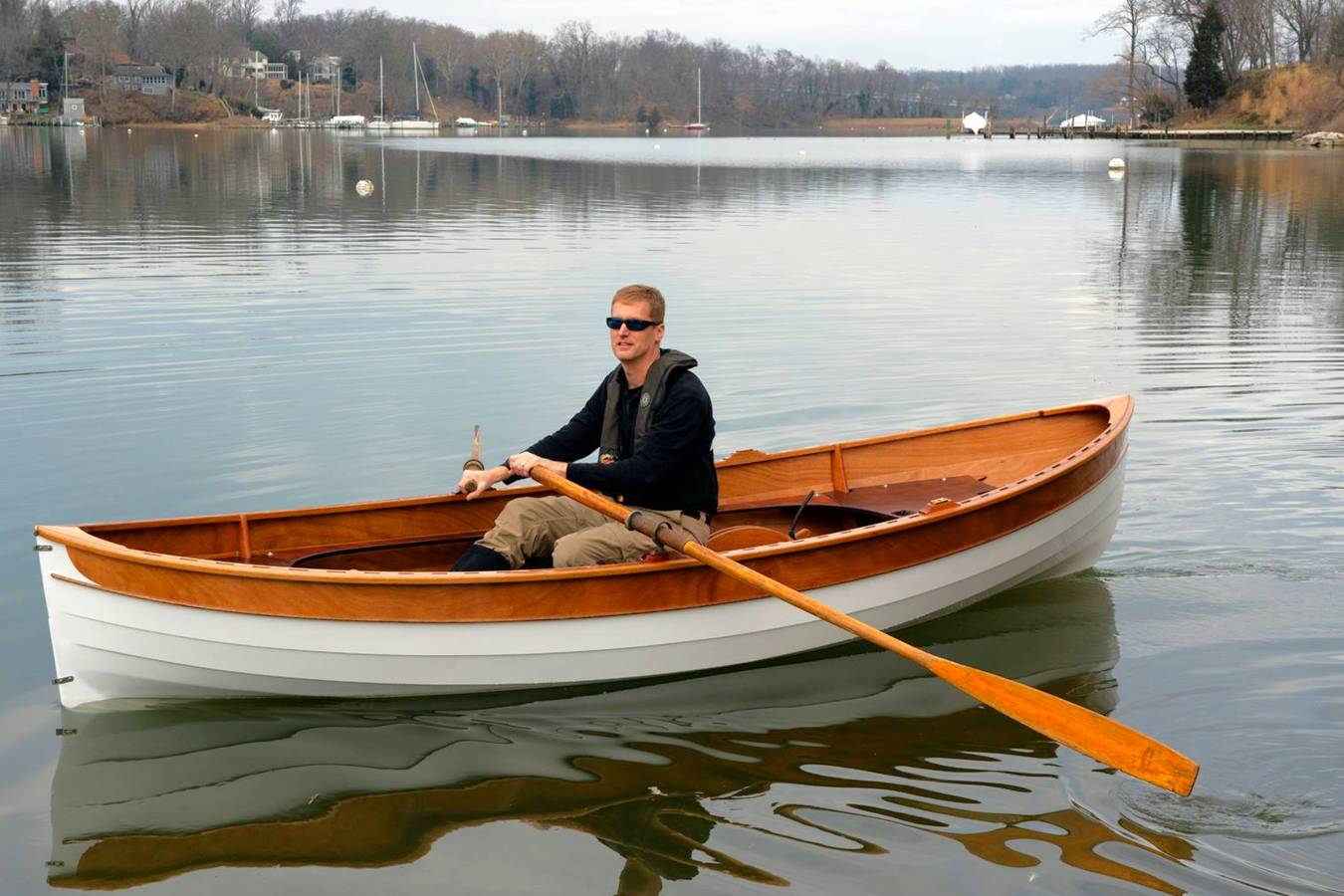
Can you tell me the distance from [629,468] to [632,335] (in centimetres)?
64

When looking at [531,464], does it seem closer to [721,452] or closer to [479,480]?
[479,480]

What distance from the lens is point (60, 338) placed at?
15.0 metres

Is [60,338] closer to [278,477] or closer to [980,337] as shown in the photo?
[278,477]

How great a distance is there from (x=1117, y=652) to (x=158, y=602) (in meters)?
4.82

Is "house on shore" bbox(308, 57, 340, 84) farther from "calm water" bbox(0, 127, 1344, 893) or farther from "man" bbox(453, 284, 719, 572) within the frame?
"man" bbox(453, 284, 719, 572)

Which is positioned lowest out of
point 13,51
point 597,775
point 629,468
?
point 597,775

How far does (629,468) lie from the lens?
257 inches

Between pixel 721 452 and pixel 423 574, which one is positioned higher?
pixel 423 574

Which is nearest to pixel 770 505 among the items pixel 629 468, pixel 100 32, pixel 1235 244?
pixel 629 468

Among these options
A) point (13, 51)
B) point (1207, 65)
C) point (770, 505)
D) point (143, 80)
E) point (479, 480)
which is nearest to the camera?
point (479, 480)

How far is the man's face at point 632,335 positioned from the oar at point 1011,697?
69 cm

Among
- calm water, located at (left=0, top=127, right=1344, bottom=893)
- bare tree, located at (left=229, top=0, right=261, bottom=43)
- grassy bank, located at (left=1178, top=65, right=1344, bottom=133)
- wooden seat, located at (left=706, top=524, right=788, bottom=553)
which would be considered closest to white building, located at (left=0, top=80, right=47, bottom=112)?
bare tree, located at (left=229, top=0, right=261, bottom=43)

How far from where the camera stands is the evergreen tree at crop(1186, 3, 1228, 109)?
3526 inches

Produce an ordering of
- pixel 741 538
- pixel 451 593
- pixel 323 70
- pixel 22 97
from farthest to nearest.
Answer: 1. pixel 323 70
2. pixel 22 97
3. pixel 741 538
4. pixel 451 593
